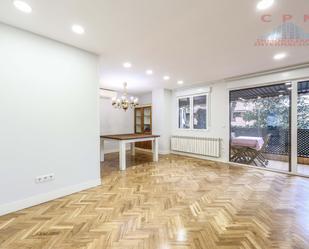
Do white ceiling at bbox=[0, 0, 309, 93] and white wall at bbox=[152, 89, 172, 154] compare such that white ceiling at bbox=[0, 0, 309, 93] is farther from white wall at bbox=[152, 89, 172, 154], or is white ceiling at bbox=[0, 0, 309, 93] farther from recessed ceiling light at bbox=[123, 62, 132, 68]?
white wall at bbox=[152, 89, 172, 154]

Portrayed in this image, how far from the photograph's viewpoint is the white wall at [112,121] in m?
6.59

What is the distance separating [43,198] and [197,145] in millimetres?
4485

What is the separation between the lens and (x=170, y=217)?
7.02 feet

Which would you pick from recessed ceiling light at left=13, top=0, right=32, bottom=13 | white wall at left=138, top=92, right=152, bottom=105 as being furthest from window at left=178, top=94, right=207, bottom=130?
recessed ceiling light at left=13, top=0, right=32, bottom=13

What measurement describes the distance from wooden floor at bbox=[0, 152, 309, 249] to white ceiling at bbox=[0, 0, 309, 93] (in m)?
2.54

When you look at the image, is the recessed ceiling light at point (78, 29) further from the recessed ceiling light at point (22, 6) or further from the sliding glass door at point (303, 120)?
the sliding glass door at point (303, 120)

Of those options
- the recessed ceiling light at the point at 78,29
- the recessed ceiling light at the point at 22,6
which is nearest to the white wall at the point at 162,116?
the recessed ceiling light at the point at 78,29

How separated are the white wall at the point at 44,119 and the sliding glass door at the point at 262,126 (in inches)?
159

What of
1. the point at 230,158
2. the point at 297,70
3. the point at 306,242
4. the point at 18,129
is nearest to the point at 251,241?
the point at 306,242

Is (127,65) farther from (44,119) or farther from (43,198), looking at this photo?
(43,198)

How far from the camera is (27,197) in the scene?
2369mm

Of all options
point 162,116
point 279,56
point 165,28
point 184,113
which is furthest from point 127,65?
point 184,113

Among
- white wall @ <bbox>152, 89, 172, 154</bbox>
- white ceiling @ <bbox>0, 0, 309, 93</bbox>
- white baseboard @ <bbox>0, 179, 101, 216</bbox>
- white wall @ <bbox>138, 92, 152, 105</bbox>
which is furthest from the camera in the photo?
white wall @ <bbox>138, 92, 152, 105</bbox>

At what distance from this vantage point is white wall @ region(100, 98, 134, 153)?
659 centimetres
